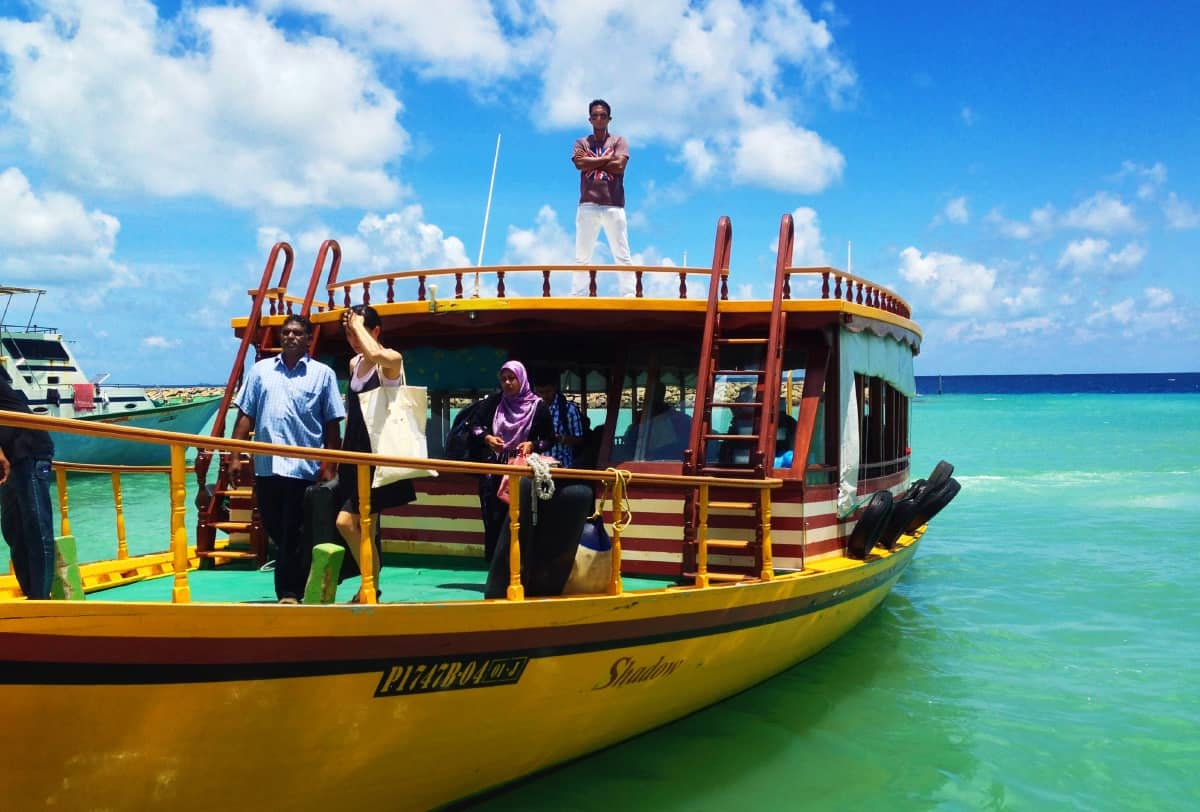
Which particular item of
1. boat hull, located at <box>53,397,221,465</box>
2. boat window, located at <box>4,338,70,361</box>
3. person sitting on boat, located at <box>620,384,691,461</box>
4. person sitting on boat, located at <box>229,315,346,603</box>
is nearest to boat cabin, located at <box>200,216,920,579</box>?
person sitting on boat, located at <box>620,384,691,461</box>

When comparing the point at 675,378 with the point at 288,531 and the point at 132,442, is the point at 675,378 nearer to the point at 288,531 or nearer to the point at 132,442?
the point at 288,531

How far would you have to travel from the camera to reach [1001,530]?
52.5ft

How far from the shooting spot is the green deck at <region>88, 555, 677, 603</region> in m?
5.43

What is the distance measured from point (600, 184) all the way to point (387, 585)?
13.5 ft

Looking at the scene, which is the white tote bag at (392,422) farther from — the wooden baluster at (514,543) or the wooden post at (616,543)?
the wooden post at (616,543)

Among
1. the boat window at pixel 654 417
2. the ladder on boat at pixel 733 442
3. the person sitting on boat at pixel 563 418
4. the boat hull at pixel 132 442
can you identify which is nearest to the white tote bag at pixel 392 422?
the person sitting on boat at pixel 563 418

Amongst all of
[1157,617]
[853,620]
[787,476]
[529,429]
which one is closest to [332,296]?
[529,429]

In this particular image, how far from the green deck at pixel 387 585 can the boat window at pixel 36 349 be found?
27.5 meters

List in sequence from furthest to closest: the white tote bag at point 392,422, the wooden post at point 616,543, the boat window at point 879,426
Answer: the boat window at point 879,426 < the wooden post at point 616,543 < the white tote bag at point 392,422

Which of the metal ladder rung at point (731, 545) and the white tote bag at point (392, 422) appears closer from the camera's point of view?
the white tote bag at point (392, 422)

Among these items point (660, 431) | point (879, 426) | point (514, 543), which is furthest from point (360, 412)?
point (879, 426)

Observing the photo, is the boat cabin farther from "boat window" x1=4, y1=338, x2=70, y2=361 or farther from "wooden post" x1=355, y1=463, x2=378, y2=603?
"boat window" x1=4, y1=338, x2=70, y2=361

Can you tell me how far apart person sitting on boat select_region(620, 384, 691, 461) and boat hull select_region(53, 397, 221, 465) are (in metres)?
21.7

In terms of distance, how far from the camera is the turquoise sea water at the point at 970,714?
216 inches
